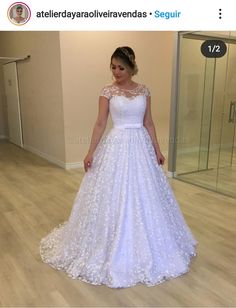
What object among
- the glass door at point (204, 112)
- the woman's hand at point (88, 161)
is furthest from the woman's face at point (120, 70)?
the glass door at point (204, 112)

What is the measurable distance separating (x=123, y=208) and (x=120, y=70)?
912 mm

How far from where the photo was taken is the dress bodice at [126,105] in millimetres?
2090

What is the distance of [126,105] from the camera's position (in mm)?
2086

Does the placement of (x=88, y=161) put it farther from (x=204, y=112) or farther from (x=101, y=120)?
(x=204, y=112)

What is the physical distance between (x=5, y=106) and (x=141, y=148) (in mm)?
6427

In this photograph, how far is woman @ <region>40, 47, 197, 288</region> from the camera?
80.5 inches

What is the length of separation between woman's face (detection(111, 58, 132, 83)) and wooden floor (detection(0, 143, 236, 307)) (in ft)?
4.47

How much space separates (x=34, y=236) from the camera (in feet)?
8.82

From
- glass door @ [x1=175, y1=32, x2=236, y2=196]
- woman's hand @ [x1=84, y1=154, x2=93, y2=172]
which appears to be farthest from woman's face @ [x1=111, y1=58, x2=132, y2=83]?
glass door @ [x1=175, y1=32, x2=236, y2=196]
